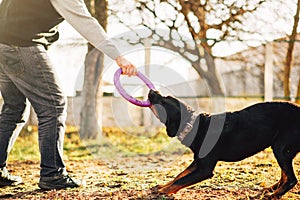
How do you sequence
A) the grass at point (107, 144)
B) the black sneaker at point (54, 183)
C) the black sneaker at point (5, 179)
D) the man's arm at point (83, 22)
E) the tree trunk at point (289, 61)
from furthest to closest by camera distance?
1. the tree trunk at point (289, 61)
2. the grass at point (107, 144)
3. the black sneaker at point (5, 179)
4. the black sneaker at point (54, 183)
5. the man's arm at point (83, 22)

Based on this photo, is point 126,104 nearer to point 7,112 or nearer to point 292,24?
point 292,24

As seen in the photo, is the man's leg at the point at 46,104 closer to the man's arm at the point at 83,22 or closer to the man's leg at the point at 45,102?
the man's leg at the point at 45,102

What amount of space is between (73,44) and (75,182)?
5227 millimetres

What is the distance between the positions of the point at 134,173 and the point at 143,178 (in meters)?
0.36

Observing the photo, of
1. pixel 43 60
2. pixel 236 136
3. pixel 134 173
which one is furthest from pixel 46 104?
pixel 236 136

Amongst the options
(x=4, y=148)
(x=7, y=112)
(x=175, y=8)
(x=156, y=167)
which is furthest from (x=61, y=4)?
(x=175, y=8)

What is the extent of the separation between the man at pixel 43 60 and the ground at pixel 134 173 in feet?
1.01

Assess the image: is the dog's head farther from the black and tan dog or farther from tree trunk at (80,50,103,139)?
tree trunk at (80,50,103,139)

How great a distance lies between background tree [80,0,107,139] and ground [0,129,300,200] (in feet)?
2.39

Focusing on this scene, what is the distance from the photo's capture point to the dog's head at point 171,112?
3.71 m

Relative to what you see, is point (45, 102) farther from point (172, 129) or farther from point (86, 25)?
point (172, 129)

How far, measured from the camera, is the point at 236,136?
11.9ft

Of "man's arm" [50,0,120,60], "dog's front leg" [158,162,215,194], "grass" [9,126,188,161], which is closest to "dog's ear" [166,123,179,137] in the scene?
"dog's front leg" [158,162,215,194]

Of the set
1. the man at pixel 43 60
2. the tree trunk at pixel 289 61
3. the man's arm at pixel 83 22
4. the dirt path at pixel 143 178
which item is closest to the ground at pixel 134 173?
the dirt path at pixel 143 178
